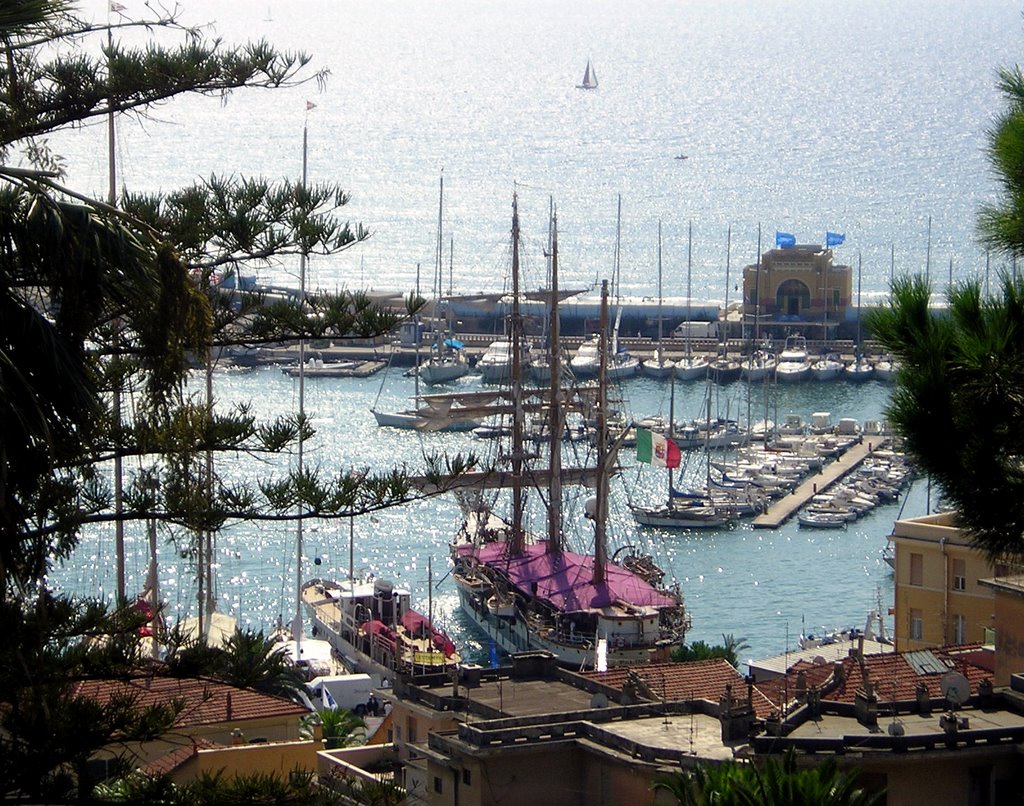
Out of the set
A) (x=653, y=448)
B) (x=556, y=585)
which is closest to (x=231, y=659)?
(x=556, y=585)

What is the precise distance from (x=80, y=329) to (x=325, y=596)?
101 ft

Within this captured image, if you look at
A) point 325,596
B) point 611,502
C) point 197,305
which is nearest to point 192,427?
point 197,305

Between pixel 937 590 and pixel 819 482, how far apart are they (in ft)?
90.9

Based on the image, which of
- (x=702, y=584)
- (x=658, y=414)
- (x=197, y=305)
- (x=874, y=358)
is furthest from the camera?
(x=874, y=358)

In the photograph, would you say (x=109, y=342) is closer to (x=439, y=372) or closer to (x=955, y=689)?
(x=955, y=689)

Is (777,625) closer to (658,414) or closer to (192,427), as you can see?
(658,414)

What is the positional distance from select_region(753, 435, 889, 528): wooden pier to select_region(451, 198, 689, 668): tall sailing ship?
24.2 ft

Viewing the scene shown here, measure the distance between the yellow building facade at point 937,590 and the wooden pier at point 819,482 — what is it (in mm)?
21760

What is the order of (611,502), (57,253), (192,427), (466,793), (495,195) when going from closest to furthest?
1. (57,253)
2. (192,427)
3. (466,793)
4. (611,502)
5. (495,195)

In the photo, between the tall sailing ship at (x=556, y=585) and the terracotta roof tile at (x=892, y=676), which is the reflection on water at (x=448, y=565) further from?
the terracotta roof tile at (x=892, y=676)

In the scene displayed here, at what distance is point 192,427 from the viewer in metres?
9.02

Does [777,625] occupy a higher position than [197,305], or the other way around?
[197,305]

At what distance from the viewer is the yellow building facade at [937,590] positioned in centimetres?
2636

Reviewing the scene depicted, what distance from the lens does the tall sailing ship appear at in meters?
36.1
